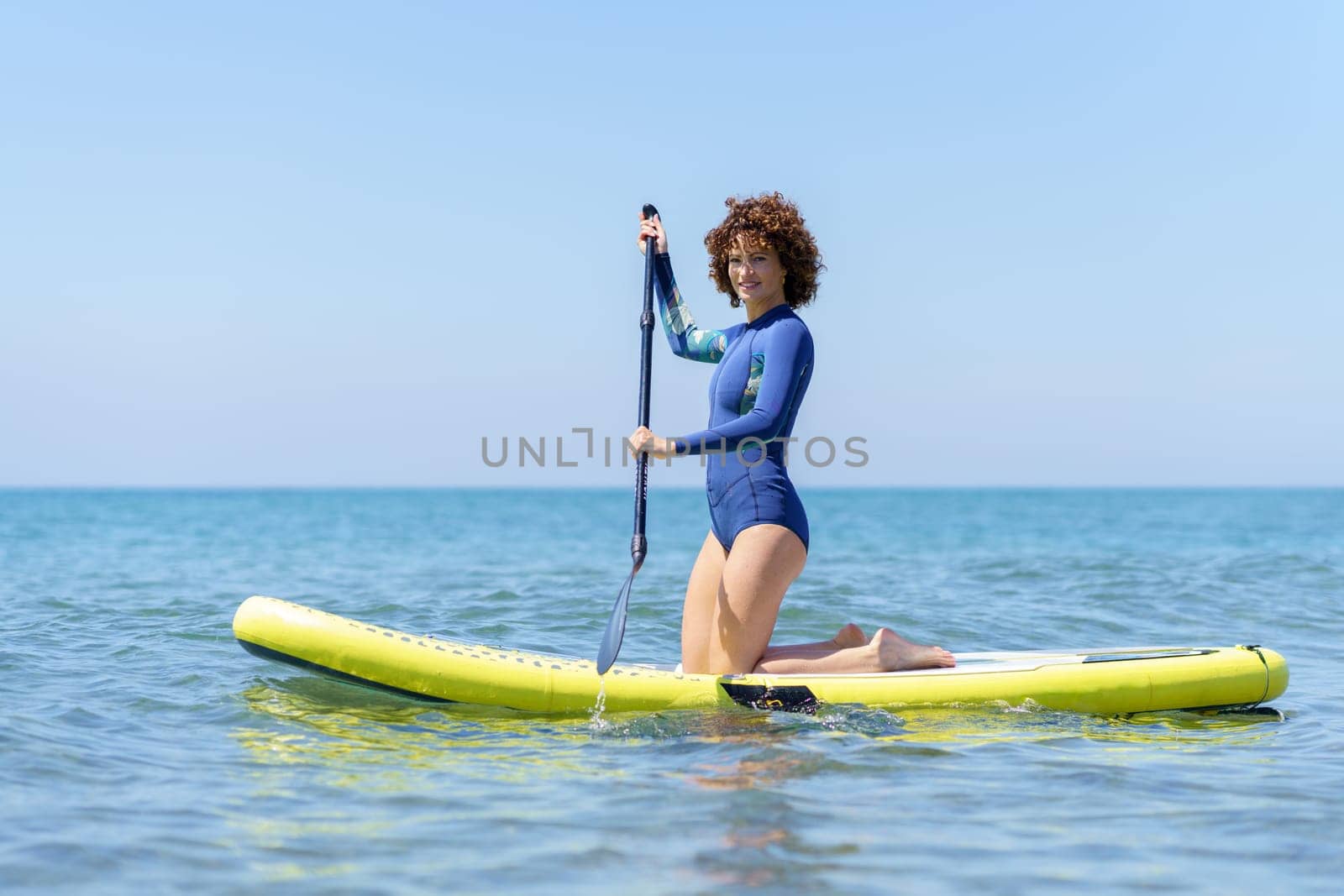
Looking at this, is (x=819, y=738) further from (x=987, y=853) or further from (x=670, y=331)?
(x=670, y=331)

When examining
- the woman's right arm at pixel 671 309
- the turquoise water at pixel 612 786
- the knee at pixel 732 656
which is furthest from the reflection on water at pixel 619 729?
the woman's right arm at pixel 671 309

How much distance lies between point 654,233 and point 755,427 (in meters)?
1.52

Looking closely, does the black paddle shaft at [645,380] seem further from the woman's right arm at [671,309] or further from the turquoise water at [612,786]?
the turquoise water at [612,786]

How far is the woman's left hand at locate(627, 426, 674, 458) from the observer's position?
15.0 feet

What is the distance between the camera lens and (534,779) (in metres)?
4.14

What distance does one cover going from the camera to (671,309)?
5594mm

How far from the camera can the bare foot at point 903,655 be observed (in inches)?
205

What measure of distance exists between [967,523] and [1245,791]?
36826 millimetres

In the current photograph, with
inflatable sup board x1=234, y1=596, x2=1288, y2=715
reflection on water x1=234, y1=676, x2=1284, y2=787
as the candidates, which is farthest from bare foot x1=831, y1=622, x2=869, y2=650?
reflection on water x1=234, y1=676, x2=1284, y2=787

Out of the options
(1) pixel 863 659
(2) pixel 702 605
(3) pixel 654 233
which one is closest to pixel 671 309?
(3) pixel 654 233

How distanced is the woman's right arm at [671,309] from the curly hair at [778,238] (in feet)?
1.45

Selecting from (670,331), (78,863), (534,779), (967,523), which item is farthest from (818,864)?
(967,523)

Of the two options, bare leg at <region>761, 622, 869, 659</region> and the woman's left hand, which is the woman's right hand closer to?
the woman's left hand

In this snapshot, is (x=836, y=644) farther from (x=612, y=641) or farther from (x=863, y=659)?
(x=612, y=641)
